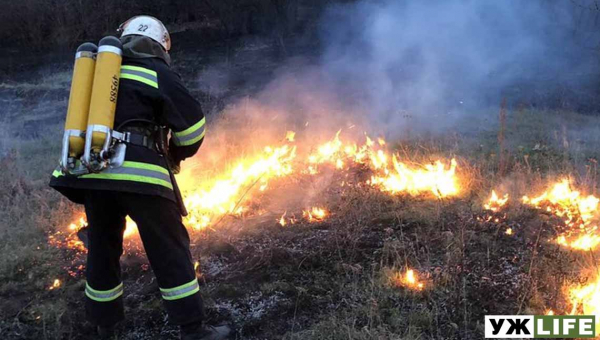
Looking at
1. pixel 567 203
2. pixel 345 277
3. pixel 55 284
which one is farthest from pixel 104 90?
pixel 567 203

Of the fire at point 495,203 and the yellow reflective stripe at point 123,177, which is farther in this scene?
the fire at point 495,203

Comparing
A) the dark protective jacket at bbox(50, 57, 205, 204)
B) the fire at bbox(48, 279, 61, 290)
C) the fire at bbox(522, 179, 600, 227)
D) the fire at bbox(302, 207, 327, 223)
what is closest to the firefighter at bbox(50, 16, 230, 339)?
the dark protective jacket at bbox(50, 57, 205, 204)

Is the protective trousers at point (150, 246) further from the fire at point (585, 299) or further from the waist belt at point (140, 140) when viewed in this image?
the fire at point (585, 299)

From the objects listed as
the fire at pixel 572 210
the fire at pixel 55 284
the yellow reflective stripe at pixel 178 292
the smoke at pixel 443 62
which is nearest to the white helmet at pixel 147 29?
the yellow reflective stripe at pixel 178 292

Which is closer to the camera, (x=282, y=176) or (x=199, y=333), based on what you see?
(x=199, y=333)

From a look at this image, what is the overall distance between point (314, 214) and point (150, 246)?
2.12m

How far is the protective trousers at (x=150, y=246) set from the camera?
272 cm

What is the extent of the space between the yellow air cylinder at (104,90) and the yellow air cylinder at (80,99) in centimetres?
8

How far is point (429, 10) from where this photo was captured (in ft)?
32.1

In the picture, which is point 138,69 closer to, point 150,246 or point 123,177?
point 123,177

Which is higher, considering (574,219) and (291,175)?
(291,175)

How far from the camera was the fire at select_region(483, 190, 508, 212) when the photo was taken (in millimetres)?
4434

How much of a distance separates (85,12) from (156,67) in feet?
40.7

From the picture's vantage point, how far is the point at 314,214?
15.1 ft
